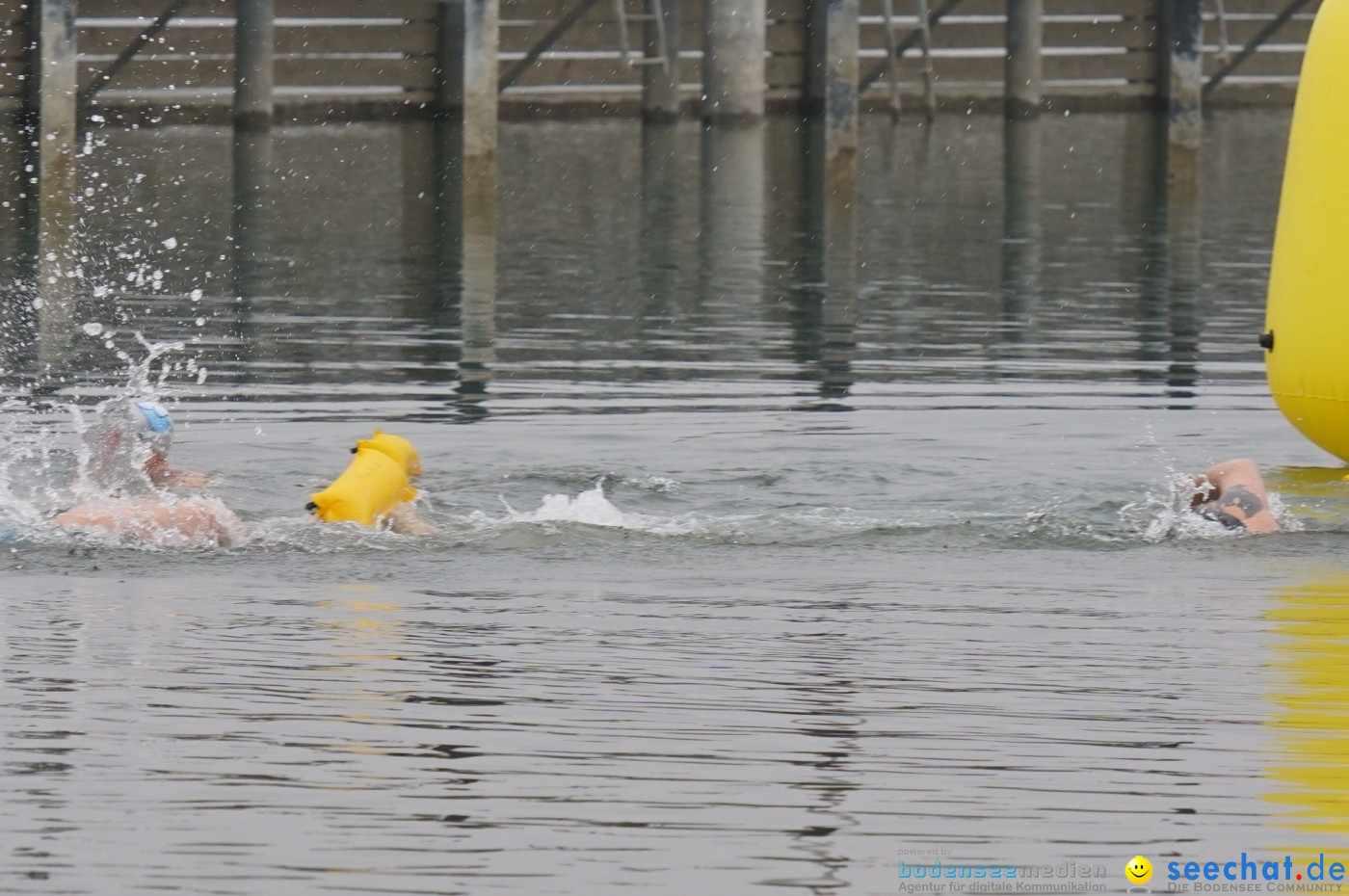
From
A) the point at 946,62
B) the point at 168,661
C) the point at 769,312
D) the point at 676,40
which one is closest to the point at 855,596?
the point at 168,661

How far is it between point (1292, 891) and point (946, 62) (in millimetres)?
29319

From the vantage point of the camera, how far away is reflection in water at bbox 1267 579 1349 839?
482 centimetres

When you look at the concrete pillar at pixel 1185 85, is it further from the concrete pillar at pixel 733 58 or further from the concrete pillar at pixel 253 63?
the concrete pillar at pixel 253 63

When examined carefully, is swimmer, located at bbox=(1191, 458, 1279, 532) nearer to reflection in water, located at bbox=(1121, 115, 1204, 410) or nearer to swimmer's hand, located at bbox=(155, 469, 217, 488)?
reflection in water, located at bbox=(1121, 115, 1204, 410)

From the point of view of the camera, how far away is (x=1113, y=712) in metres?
5.54

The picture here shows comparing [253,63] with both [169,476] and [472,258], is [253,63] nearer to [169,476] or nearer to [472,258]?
[472,258]

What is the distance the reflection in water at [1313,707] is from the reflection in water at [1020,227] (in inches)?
255

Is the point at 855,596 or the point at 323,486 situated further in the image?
the point at 323,486

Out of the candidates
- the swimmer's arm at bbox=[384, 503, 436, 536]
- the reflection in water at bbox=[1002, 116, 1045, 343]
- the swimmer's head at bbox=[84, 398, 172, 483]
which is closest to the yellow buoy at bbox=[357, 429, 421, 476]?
the swimmer's arm at bbox=[384, 503, 436, 536]

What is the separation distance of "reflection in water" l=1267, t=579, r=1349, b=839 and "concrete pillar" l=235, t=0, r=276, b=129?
812 inches

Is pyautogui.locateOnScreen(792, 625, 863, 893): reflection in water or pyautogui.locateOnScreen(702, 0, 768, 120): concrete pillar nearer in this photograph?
pyautogui.locateOnScreen(792, 625, 863, 893): reflection in water

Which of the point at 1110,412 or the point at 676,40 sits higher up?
the point at 676,40

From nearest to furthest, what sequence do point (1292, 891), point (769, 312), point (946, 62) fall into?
point (1292, 891)
point (769, 312)
point (946, 62)

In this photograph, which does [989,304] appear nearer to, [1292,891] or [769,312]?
[769,312]
